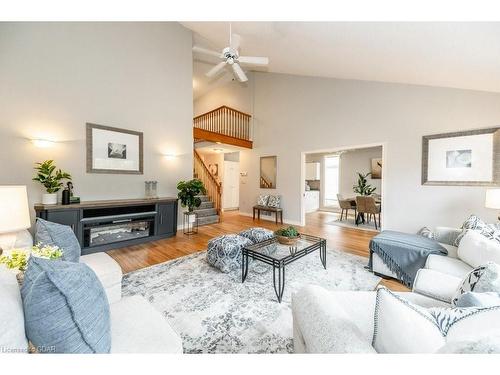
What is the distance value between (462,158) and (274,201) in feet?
13.0

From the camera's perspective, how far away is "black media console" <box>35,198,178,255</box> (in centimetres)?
315

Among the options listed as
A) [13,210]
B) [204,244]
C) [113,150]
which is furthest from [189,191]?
[13,210]

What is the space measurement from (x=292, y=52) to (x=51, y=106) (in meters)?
4.23

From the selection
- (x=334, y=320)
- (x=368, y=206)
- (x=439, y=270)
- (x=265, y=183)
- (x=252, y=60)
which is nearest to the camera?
(x=334, y=320)

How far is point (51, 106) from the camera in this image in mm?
3367

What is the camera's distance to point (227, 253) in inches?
106

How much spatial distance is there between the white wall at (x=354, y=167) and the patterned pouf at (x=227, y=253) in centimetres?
607

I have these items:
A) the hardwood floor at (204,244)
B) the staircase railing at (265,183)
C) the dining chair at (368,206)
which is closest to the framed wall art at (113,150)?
the hardwood floor at (204,244)

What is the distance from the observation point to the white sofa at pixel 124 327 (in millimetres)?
674

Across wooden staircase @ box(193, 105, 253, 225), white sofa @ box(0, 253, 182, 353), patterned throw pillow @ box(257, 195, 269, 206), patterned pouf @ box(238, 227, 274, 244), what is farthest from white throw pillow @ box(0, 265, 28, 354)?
patterned throw pillow @ box(257, 195, 269, 206)

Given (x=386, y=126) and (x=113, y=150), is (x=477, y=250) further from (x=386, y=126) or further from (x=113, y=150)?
(x=113, y=150)

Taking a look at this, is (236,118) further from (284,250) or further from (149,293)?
(149,293)

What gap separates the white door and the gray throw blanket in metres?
6.08
